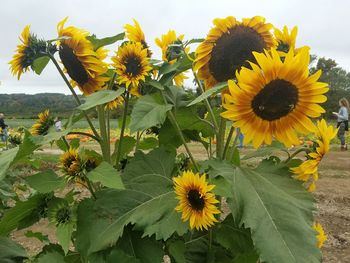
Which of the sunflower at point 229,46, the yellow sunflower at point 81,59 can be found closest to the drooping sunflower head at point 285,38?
the sunflower at point 229,46

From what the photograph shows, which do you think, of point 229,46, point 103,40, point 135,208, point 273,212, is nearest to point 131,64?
point 103,40

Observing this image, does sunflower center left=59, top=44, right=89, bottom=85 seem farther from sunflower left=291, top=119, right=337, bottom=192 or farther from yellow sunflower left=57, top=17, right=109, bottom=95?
sunflower left=291, top=119, right=337, bottom=192

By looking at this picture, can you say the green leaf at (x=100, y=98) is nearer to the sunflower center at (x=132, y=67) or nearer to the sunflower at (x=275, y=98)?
the sunflower center at (x=132, y=67)

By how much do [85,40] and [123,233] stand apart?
0.47m

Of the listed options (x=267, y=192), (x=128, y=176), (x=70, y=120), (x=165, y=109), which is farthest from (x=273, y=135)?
(x=70, y=120)

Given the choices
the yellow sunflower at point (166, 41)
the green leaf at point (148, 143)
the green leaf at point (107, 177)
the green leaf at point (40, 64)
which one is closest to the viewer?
the green leaf at point (107, 177)

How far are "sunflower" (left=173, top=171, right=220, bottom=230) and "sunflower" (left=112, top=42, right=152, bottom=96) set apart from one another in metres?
0.27

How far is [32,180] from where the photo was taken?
1050 mm

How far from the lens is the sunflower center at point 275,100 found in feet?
2.88

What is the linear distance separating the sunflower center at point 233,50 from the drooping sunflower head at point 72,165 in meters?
0.38

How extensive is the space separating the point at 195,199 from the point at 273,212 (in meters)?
0.16

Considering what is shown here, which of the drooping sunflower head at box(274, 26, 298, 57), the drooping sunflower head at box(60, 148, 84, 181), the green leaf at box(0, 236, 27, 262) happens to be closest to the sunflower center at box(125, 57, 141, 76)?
the drooping sunflower head at box(60, 148, 84, 181)

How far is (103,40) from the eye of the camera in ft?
3.67

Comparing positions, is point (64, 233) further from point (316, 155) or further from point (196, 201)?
point (316, 155)
